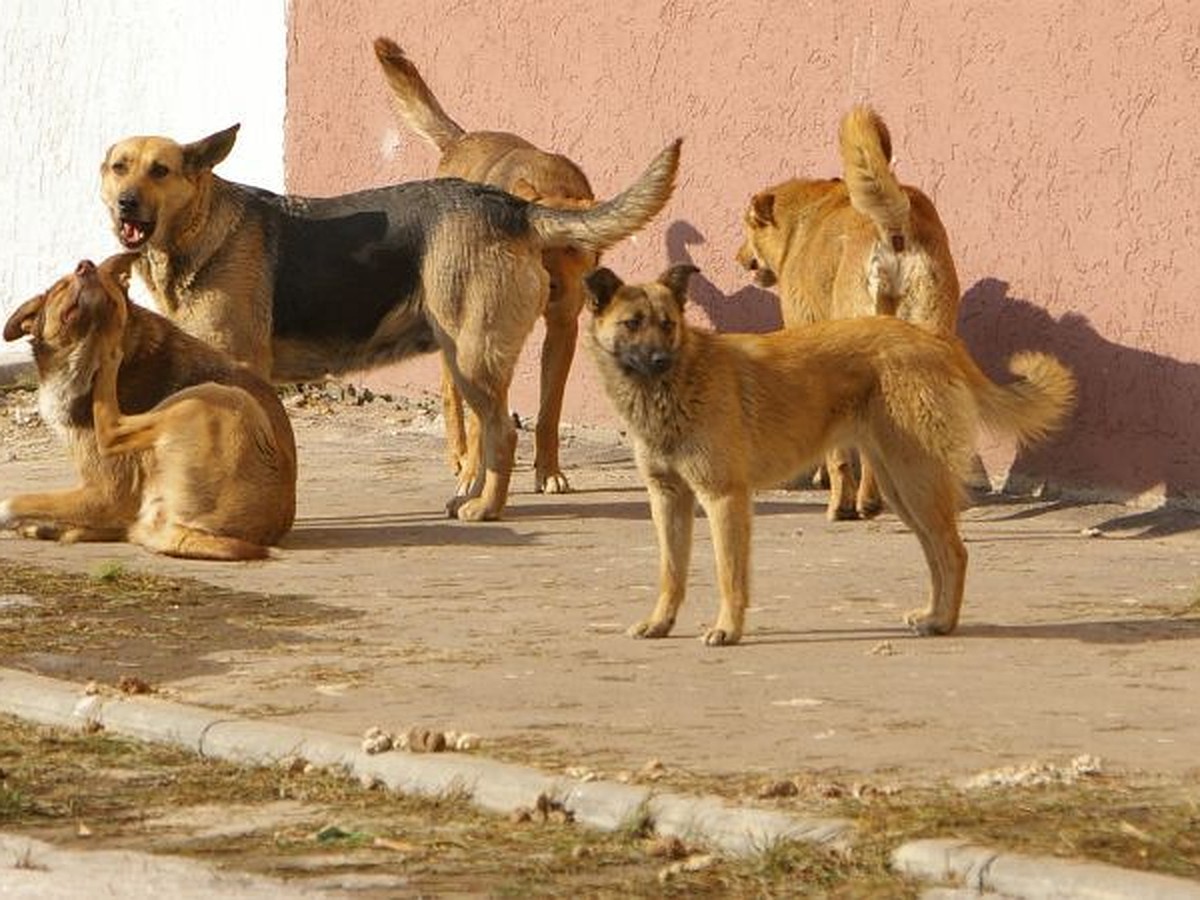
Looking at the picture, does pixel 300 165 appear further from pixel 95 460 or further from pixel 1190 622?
pixel 1190 622

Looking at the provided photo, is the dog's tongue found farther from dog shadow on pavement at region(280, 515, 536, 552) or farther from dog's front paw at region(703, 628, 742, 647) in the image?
dog's front paw at region(703, 628, 742, 647)

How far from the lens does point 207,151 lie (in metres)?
12.4

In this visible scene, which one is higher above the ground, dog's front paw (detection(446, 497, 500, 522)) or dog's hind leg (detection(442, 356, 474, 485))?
dog's hind leg (detection(442, 356, 474, 485))

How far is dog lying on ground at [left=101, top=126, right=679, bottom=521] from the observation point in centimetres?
1212

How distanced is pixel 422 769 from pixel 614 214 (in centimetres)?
561

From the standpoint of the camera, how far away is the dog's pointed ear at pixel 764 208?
12.8 metres

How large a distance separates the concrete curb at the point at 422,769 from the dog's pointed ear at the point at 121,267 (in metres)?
3.46

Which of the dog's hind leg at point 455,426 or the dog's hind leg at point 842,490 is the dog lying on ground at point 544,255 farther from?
the dog's hind leg at point 842,490

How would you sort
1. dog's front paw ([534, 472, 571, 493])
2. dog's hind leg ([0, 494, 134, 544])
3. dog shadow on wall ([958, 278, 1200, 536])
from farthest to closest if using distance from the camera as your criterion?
dog's front paw ([534, 472, 571, 493]) → dog shadow on wall ([958, 278, 1200, 536]) → dog's hind leg ([0, 494, 134, 544])

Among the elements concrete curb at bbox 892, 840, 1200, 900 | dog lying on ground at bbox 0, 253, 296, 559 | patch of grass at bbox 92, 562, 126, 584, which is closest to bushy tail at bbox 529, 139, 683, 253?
dog lying on ground at bbox 0, 253, 296, 559

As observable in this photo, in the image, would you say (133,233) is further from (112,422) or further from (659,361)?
(659,361)

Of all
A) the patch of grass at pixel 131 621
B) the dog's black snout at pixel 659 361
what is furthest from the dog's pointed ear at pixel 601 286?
the patch of grass at pixel 131 621

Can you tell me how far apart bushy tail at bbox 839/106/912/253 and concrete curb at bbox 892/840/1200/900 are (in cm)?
597

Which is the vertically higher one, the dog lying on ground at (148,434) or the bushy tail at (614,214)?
the bushy tail at (614,214)
